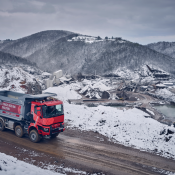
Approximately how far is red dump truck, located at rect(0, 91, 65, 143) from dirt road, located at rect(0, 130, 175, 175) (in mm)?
738

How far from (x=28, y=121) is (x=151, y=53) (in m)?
121

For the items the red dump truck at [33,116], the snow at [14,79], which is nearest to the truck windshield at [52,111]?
the red dump truck at [33,116]

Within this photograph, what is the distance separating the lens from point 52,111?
10.8 m

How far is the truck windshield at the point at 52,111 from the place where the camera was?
10442mm

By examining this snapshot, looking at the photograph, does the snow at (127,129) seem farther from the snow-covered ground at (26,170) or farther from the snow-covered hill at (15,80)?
the snow-covered hill at (15,80)

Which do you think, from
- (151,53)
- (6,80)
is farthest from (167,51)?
(6,80)

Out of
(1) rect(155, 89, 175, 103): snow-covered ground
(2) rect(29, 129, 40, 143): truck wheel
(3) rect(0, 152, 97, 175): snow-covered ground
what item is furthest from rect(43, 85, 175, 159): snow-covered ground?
(1) rect(155, 89, 175, 103): snow-covered ground

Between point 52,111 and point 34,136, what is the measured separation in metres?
2.17

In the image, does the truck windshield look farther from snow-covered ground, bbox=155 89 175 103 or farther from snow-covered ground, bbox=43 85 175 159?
snow-covered ground, bbox=155 89 175 103

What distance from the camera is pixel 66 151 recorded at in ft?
33.4

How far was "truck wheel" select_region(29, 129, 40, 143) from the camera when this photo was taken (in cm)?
1080

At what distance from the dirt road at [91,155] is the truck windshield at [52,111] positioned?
209 cm

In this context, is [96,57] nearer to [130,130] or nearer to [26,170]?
[130,130]

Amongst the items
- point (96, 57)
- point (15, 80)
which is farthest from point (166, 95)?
point (96, 57)
